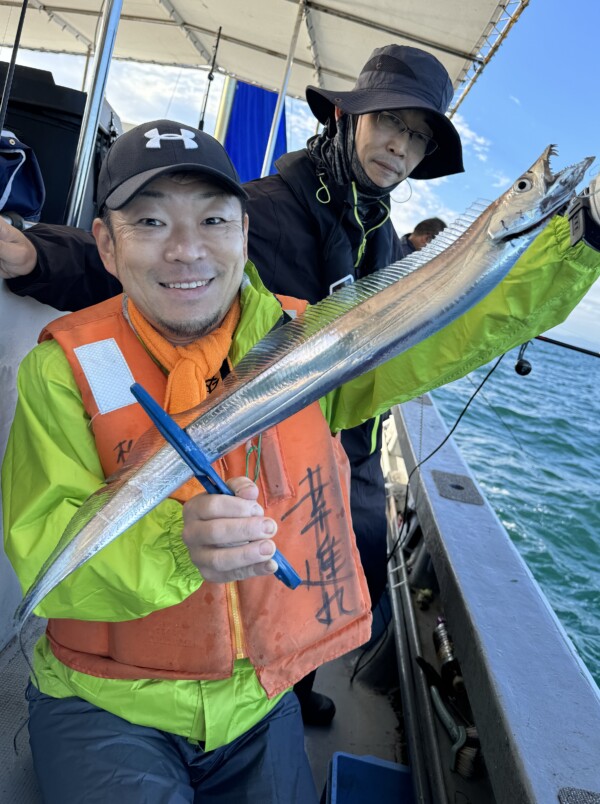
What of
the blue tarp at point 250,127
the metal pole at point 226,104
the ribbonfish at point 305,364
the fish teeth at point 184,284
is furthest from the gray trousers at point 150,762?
the metal pole at point 226,104

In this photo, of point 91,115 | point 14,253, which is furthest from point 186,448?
point 91,115

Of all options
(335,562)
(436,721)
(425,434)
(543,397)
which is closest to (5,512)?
(335,562)

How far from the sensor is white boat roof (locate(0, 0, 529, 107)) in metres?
4.87

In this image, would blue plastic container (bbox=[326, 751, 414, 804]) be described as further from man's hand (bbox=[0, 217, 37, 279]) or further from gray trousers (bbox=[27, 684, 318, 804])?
man's hand (bbox=[0, 217, 37, 279])

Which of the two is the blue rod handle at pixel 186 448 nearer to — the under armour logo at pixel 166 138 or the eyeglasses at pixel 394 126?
the under armour logo at pixel 166 138

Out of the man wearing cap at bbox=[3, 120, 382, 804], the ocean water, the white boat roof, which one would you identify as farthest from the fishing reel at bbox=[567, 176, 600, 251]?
the ocean water

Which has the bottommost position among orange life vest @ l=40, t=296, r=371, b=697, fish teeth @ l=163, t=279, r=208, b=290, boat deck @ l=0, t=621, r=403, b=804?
boat deck @ l=0, t=621, r=403, b=804

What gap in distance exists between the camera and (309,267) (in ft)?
8.30

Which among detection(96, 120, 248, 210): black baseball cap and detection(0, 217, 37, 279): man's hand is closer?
detection(96, 120, 248, 210): black baseball cap

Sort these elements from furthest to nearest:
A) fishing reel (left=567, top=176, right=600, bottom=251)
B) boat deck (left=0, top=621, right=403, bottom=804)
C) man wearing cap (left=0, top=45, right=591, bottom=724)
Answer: man wearing cap (left=0, top=45, right=591, bottom=724) → boat deck (left=0, top=621, right=403, bottom=804) → fishing reel (left=567, top=176, right=600, bottom=251)

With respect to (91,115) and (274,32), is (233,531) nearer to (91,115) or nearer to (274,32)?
(91,115)

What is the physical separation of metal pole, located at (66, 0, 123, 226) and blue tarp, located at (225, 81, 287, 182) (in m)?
7.61

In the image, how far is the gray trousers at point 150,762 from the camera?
1.47 metres

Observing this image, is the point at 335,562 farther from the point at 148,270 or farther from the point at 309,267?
the point at 309,267
